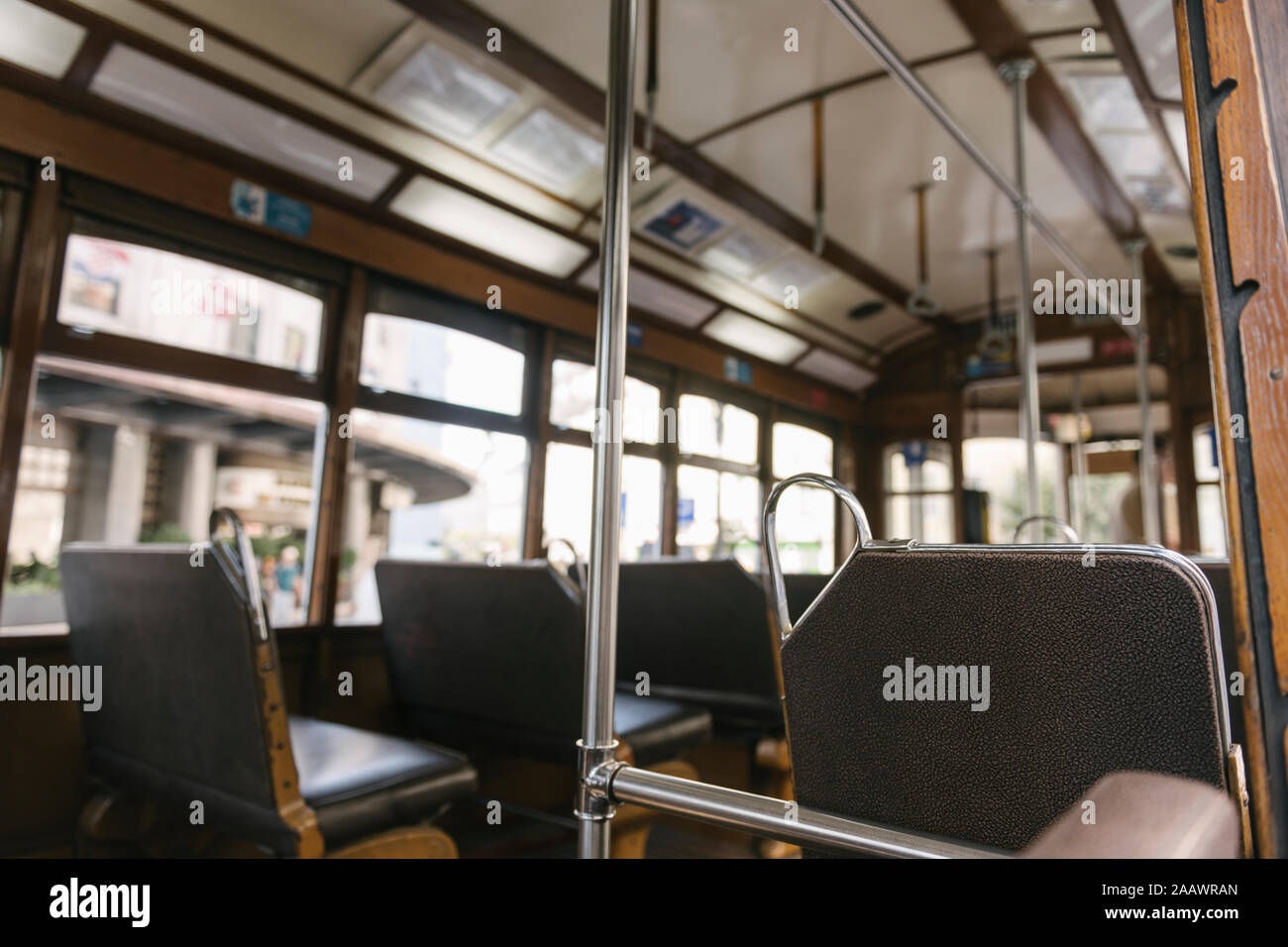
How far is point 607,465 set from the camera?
91cm

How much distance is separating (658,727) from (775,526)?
4.22 ft

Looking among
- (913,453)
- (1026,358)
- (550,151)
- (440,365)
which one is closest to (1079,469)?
(913,453)

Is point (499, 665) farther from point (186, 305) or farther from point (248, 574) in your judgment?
point (186, 305)

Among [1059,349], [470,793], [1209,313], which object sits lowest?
[470,793]

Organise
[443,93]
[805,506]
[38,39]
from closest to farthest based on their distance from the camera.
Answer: [38,39]
[443,93]
[805,506]

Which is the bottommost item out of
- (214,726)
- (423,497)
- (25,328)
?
(214,726)

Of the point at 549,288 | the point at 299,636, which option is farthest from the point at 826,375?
the point at 299,636

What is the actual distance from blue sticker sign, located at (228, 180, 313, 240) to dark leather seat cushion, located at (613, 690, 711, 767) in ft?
6.40

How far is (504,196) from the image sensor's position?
329 centimetres

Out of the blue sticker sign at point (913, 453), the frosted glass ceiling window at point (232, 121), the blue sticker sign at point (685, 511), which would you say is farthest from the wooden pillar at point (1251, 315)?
the blue sticker sign at point (913, 453)

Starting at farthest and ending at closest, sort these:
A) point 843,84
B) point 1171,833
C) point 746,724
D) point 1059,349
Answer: point 1059,349 → point 843,84 → point 746,724 → point 1171,833

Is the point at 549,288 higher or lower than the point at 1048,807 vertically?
higher
